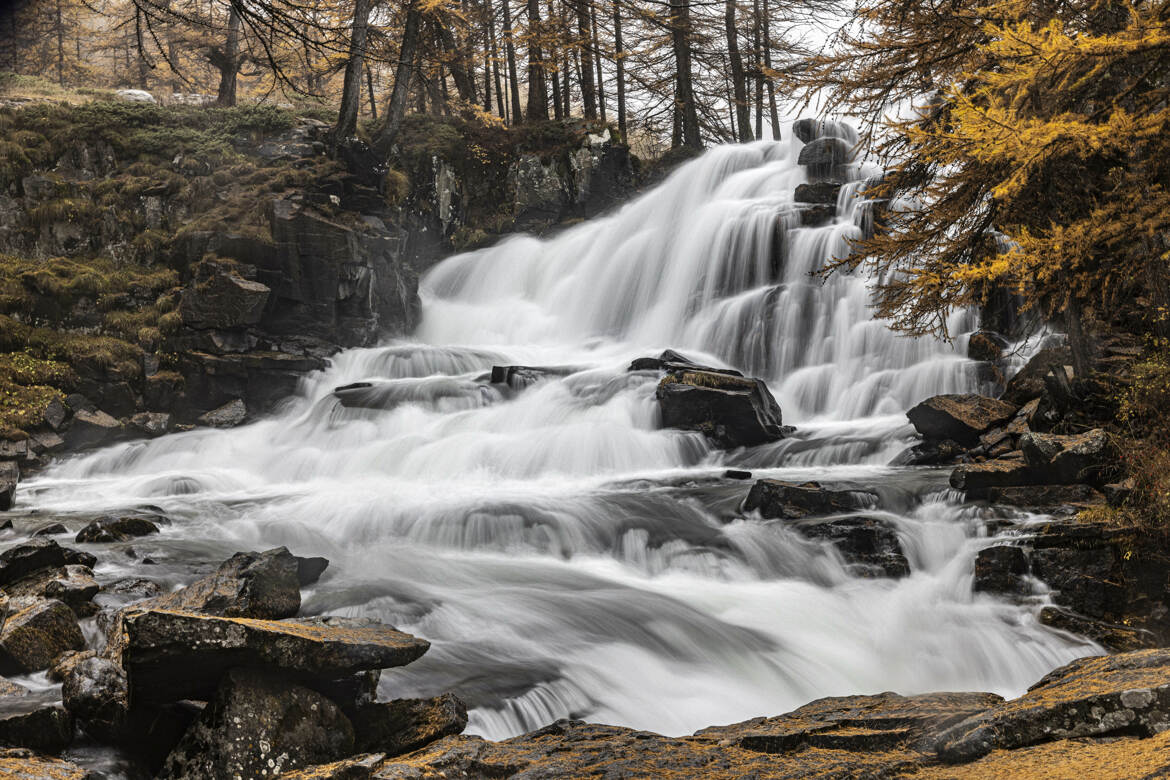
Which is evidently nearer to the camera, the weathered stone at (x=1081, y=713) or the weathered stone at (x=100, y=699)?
the weathered stone at (x=1081, y=713)

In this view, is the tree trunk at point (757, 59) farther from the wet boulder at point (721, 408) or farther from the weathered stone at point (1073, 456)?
the weathered stone at point (1073, 456)

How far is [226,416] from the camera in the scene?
45.1 feet

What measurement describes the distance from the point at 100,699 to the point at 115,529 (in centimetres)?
490

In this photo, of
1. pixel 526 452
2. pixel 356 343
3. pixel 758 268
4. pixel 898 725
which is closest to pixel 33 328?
pixel 356 343

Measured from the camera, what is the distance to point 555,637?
584 centimetres

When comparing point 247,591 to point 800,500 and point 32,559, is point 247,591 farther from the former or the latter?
point 800,500

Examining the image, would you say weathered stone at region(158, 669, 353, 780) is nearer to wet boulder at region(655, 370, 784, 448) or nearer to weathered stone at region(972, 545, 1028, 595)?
weathered stone at region(972, 545, 1028, 595)

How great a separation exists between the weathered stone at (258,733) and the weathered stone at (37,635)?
1.59m

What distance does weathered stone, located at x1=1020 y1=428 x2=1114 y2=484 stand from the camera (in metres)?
7.22

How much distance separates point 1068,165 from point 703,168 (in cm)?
1454

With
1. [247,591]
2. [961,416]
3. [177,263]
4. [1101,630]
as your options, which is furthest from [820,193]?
[247,591]

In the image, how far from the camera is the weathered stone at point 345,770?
311 centimetres

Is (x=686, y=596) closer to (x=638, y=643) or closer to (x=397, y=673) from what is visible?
(x=638, y=643)

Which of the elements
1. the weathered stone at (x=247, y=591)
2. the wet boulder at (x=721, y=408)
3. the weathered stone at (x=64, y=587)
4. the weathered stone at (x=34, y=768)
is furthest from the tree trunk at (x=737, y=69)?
the weathered stone at (x=34, y=768)
